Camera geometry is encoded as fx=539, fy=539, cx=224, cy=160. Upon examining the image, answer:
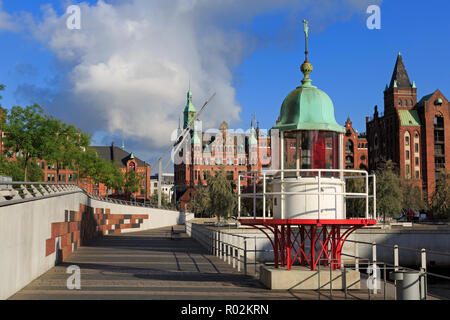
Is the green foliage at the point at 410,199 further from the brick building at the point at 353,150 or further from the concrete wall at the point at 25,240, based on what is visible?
the concrete wall at the point at 25,240

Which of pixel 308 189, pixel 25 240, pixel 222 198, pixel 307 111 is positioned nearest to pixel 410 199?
pixel 222 198

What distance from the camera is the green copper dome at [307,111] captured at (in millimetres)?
13734

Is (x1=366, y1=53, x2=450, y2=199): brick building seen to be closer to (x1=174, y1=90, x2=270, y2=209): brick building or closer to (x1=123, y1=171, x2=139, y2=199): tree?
(x1=123, y1=171, x2=139, y2=199): tree

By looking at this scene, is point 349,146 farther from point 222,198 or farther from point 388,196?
point 388,196

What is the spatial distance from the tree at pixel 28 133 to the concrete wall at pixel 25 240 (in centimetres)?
2855

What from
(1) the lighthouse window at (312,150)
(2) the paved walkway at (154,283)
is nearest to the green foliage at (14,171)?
(2) the paved walkway at (154,283)

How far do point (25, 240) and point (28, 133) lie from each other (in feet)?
121

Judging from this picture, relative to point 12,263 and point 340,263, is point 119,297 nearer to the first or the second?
point 12,263

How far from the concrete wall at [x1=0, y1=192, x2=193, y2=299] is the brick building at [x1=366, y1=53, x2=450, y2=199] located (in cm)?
9743

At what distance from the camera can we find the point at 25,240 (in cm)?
1390

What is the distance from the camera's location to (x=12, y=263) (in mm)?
12398

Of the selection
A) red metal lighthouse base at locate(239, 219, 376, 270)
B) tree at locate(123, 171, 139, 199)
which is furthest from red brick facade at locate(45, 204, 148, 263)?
tree at locate(123, 171, 139, 199)

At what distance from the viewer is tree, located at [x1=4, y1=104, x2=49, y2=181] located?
48188 millimetres

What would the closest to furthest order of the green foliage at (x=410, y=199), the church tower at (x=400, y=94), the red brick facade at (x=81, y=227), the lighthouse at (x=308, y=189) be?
the lighthouse at (x=308, y=189), the red brick facade at (x=81, y=227), the green foliage at (x=410, y=199), the church tower at (x=400, y=94)
